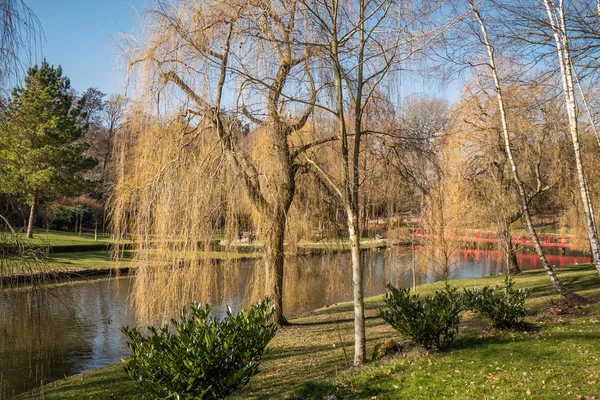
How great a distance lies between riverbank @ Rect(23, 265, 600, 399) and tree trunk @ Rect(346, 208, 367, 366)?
29cm

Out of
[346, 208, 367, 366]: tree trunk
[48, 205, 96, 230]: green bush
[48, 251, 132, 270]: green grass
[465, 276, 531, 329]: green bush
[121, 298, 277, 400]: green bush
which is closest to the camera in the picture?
[121, 298, 277, 400]: green bush

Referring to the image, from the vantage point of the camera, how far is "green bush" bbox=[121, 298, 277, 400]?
4281 mm

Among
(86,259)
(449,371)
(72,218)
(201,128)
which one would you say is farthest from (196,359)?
(72,218)

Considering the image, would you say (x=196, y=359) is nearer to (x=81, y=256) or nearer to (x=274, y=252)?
(x=274, y=252)

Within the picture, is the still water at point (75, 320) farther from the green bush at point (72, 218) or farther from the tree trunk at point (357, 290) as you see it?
the green bush at point (72, 218)

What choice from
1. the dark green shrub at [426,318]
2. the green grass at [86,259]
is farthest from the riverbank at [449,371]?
the green grass at [86,259]

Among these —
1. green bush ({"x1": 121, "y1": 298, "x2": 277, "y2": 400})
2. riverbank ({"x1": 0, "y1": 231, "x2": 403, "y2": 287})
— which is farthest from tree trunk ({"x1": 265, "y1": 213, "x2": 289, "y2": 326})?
green bush ({"x1": 121, "y1": 298, "x2": 277, "y2": 400})

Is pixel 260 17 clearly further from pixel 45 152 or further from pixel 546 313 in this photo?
pixel 45 152

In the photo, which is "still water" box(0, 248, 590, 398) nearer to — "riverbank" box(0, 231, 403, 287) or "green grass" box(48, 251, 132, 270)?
"riverbank" box(0, 231, 403, 287)

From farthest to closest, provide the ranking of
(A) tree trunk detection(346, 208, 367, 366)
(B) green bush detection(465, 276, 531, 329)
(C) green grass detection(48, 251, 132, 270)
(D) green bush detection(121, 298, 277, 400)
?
(C) green grass detection(48, 251, 132, 270)
(B) green bush detection(465, 276, 531, 329)
(A) tree trunk detection(346, 208, 367, 366)
(D) green bush detection(121, 298, 277, 400)

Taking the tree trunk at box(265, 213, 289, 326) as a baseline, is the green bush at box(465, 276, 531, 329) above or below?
below

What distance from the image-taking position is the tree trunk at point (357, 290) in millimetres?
6074

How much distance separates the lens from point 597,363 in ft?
17.7

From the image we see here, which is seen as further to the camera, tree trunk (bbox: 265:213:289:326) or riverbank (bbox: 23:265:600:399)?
tree trunk (bbox: 265:213:289:326)
